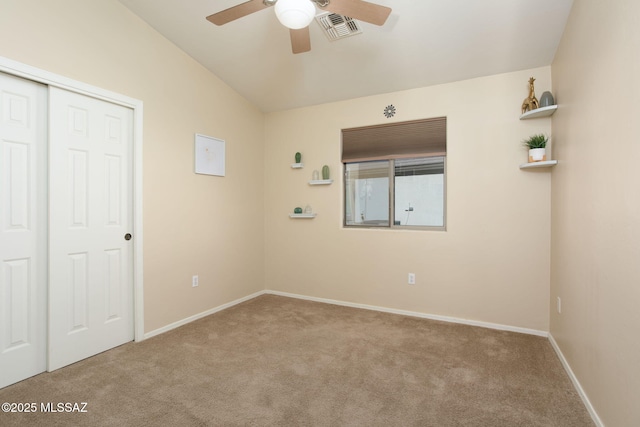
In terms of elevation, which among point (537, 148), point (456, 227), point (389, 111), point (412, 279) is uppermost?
point (389, 111)

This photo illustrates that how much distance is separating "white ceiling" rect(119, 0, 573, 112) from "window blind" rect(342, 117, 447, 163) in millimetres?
403

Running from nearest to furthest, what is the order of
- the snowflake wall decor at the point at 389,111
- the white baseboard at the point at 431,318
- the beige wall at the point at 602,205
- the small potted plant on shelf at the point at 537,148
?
the beige wall at the point at 602,205, the white baseboard at the point at 431,318, the small potted plant on shelf at the point at 537,148, the snowflake wall decor at the point at 389,111

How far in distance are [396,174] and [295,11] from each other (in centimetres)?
234

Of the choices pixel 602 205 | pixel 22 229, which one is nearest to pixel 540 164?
pixel 602 205

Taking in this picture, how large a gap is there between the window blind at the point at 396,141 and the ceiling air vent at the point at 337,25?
1.16 m

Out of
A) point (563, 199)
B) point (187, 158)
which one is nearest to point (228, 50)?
point (187, 158)

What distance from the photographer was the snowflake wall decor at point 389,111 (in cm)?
355

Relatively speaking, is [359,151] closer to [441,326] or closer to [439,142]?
[439,142]

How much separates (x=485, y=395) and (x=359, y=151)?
2.68 metres

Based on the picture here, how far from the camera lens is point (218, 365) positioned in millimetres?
2381

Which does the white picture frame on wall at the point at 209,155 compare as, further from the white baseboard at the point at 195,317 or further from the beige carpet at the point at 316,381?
the beige carpet at the point at 316,381

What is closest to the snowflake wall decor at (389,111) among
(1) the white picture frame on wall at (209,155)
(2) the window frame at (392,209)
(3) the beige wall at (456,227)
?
(3) the beige wall at (456,227)

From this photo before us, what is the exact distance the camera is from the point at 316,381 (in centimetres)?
216

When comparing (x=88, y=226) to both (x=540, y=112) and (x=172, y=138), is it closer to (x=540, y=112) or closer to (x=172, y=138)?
(x=172, y=138)
